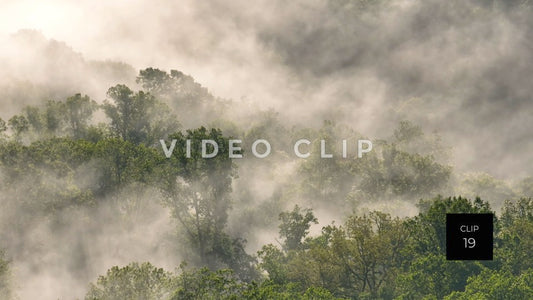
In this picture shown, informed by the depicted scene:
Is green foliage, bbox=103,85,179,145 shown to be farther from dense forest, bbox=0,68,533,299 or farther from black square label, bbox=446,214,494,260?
black square label, bbox=446,214,494,260

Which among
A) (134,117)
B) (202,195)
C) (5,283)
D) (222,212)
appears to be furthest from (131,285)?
(134,117)

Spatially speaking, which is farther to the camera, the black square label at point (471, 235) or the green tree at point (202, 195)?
the green tree at point (202, 195)

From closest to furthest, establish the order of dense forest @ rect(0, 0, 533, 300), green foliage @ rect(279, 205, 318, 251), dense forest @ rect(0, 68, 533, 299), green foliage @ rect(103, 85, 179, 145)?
1. dense forest @ rect(0, 68, 533, 299)
2. dense forest @ rect(0, 0, 533, 300)
3. green foliage @ rect(279, 205, 318, 251)
4. green foliage @ rect(103, 85, 179, 145)

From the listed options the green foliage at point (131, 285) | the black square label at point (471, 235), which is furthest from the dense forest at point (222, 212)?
the black square label at point (471, 235)

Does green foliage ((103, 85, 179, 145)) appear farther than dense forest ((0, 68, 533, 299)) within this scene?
Yes

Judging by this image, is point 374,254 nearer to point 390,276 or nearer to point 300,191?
point 390,276

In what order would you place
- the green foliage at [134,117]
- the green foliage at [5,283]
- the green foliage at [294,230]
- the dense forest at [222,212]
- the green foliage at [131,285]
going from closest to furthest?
the green foliage at [131,285] → the dense forest at [222,212] → the green foliage at [5,283] → the green foliage at [294,230] → the green foliage at [134,117]

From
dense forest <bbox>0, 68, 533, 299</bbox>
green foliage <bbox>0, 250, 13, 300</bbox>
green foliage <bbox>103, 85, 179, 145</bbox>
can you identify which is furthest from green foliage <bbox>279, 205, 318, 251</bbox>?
green foliage <bbox>0, 250, 13, 300</bbox>

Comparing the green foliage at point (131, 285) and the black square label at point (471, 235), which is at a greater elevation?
the black square label at point (471, 235)

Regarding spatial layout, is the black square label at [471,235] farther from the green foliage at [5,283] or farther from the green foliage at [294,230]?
the green foliage at [294,230]

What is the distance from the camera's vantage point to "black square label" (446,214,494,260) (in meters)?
41.8

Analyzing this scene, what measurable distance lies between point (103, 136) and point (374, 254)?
52428mm

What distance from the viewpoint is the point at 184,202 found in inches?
3610

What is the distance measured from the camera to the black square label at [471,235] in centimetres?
4181
